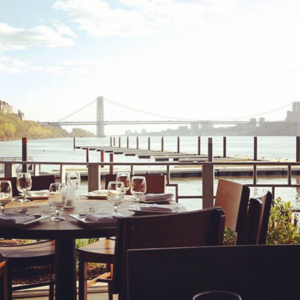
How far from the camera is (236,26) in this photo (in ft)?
54.6

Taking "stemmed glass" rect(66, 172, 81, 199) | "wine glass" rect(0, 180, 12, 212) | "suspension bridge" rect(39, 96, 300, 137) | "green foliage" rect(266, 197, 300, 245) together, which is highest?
"suspension bridge" rect(39, 96, 300, 137)

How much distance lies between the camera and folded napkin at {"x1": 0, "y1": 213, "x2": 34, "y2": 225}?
1860 millimetres

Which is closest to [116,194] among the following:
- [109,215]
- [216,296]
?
[109,215]

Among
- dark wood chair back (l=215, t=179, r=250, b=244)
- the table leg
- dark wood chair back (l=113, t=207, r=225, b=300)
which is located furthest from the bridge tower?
dark wood chair back (l=113, t=207, r=225, b=300)

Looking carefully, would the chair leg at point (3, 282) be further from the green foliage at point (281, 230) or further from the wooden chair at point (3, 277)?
the green foliage at point (281, 230)

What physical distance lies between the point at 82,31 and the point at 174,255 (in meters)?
17.9

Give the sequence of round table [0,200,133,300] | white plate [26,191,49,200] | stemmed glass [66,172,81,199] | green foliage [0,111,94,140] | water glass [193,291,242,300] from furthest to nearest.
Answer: green foliage [0,111,94,140] < white plate [26,191,49,200] < stemmed glass [66,172,81,199] < round table [0,200,133,300] < water glass [193,291,242,300]

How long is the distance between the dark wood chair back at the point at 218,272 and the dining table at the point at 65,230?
103 centimetres

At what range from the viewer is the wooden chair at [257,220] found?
5.92ft

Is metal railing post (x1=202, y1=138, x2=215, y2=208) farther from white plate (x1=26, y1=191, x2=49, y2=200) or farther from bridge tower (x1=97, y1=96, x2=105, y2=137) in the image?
bridge tower (x1=97, y1=96, x2=105, y2=137)

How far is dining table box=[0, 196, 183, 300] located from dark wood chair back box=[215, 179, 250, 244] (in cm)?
48

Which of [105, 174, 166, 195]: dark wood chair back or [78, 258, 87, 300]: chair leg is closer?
[78, 258, 87, 300]: chair leg

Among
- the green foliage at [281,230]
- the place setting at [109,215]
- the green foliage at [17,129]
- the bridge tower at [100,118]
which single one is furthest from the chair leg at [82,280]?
the bridge tower at [100,118]

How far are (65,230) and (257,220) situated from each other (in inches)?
28.5
